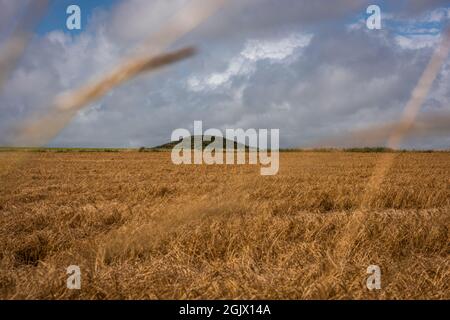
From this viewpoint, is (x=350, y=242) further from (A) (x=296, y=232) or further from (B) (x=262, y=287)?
(B) (x=262, y=287)

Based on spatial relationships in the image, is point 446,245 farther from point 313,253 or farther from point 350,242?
point 313,253

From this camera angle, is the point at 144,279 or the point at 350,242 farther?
the point at 350,242

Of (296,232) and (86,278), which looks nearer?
(86,278)

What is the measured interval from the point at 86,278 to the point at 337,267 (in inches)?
86.6

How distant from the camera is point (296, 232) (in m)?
5.96

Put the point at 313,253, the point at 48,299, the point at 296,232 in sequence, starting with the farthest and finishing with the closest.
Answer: the point at 296,232 → the point at 313,253 → the point at 48,299

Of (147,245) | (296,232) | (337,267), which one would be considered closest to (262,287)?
(337,267)

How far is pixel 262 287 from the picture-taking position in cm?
341

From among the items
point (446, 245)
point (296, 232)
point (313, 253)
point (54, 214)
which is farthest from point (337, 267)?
point (54, 214)
